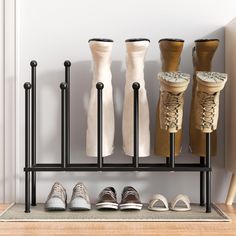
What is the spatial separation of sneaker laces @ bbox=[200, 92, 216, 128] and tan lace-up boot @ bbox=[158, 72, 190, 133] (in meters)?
0.06

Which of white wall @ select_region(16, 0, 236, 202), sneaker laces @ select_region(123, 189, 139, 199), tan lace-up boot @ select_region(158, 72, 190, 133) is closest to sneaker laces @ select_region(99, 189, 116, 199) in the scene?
sneaker laces @ select_region(123, 189, 139, 199)

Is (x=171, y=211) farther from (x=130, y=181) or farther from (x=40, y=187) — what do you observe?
(x=40, y=187)

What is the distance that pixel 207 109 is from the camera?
5.08ft

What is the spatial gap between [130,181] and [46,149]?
30 cm

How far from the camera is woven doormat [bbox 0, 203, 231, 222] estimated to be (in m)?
1.51

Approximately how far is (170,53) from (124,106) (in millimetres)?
222

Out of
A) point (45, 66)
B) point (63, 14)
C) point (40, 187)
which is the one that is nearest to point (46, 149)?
point (40, 187)

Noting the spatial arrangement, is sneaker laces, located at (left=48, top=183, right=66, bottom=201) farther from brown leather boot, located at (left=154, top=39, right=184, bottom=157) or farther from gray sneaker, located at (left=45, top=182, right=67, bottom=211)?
brown leather boot, located at (left=154, top=39, right=184, bottom=157)

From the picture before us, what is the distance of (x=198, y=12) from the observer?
1.82m

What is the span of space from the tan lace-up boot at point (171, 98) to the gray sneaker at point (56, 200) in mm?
373

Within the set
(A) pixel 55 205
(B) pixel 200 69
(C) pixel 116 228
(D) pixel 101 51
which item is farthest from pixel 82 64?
(C) pixel 116 228

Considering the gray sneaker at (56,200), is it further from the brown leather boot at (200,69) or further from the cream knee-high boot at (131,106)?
the brown leather boot at (200,69)

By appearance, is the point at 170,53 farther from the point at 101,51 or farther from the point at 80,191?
the point at 80,191

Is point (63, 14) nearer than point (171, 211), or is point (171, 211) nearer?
point (171, 211)
